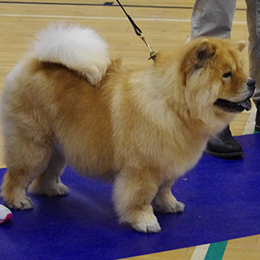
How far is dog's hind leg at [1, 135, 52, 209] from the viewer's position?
2074 mm

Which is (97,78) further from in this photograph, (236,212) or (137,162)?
(236,212)

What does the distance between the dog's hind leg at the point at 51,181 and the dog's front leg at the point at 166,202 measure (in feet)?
1.50

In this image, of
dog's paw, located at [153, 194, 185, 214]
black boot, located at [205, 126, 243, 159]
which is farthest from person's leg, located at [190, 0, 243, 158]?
dog's paw, located at [153, 194, 185, 214]

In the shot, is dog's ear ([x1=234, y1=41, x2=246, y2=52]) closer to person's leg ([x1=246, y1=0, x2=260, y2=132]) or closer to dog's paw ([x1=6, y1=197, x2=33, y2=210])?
person's leg ([x1=246, y1=0, x2=260, y2=132])

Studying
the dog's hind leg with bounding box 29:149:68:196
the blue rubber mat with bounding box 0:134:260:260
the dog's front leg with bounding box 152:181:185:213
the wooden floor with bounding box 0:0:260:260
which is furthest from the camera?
the wooden floor with bounding box 0:0:260:260

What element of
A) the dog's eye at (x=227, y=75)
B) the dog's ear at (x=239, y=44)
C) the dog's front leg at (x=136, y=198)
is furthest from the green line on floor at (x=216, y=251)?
the dog's ear at (x=239, y=44)

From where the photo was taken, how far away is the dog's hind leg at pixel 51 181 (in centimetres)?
225

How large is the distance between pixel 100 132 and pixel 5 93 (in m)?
0.46

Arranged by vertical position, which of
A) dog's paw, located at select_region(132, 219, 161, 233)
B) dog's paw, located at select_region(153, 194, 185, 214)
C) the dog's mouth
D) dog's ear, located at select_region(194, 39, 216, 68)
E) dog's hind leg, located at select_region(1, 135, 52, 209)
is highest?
dog's ear, located at select_region(194, 39, 216, 68)

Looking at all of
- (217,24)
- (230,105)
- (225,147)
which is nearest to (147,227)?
(230,105)

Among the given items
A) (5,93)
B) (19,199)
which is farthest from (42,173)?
(5,93)

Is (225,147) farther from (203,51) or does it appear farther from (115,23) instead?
(115,23)

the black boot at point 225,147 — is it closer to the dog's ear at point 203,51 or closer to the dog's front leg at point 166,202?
the dog's front leg at point 166,202

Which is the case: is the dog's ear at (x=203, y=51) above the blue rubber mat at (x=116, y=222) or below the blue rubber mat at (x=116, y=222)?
above
